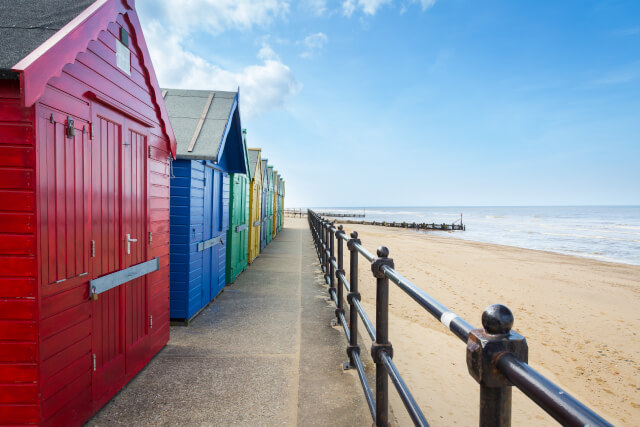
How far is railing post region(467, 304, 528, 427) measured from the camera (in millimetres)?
842

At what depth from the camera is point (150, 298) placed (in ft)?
12.3

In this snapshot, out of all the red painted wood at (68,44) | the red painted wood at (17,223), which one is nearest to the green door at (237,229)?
the red painted wood at (68,44)

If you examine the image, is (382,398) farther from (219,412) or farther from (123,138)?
(123,138)

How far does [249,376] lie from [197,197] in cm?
276

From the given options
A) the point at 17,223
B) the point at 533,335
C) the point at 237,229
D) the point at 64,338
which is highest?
the point at 17,223

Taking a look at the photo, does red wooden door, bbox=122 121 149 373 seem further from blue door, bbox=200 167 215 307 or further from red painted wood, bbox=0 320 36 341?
blue door, bbox=200 167 215 307

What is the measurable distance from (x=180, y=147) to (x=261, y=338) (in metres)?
2.87

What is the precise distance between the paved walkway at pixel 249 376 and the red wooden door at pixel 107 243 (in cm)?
32

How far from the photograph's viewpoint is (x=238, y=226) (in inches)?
315

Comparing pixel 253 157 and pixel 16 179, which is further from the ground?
pixel 253 157

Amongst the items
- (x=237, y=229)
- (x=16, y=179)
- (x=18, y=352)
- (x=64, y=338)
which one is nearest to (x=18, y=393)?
(x=18, y=352)

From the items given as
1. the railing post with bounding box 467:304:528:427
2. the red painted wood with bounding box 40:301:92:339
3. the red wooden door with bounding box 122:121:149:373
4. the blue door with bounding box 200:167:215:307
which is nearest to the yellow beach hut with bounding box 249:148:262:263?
the blue door with bounding box 200:167:215:307

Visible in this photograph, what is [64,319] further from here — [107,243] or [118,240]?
[118,240]

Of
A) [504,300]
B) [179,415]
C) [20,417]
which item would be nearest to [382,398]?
[179,415]
